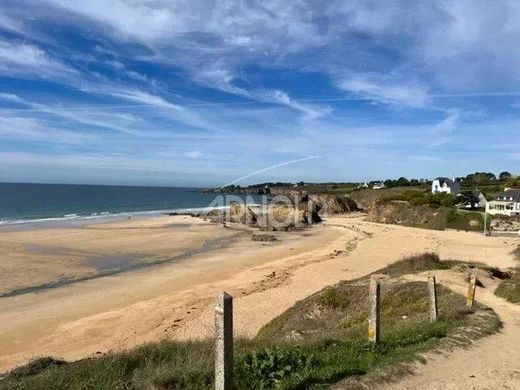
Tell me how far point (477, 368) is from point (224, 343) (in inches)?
193

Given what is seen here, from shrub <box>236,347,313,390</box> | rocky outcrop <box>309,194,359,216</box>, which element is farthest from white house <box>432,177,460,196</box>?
shrub <box>236,347,313,390</box>

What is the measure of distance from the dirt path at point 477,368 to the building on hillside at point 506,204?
59527 millimetres

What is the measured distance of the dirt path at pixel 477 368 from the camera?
7.24m

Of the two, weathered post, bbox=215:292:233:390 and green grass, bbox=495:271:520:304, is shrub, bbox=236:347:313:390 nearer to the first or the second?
weathered post, bbox=215:292:233:390

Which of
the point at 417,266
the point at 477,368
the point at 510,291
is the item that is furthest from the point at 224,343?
the point at 417,266

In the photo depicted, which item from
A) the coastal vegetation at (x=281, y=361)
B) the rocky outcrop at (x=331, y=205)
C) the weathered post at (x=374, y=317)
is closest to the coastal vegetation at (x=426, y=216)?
the rocky outcrop at (x=331, y=205)

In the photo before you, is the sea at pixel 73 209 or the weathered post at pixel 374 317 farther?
the sea at pixel 73 209

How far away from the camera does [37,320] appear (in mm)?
17672

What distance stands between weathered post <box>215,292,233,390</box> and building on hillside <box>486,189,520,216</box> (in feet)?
215

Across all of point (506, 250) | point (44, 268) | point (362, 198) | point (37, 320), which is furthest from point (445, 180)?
point (37, 320)

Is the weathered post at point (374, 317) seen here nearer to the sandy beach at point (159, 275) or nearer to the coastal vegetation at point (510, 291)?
the sandy beach at point (159, 275)

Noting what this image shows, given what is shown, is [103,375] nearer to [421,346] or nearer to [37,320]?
[421,346]

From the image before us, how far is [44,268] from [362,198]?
79.3 metres

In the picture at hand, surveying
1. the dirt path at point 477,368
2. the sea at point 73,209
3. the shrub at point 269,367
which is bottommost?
the sea at point 73,209
